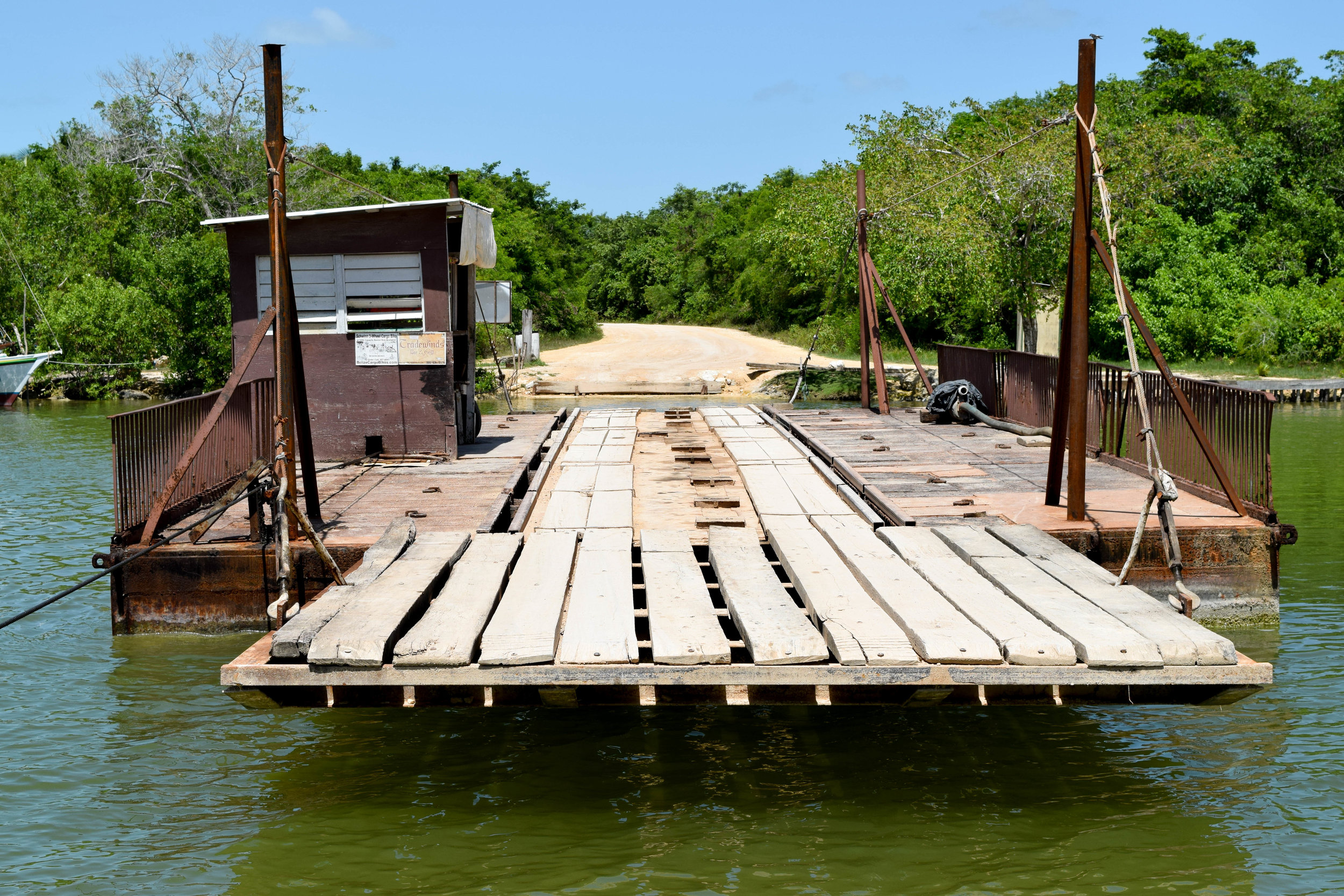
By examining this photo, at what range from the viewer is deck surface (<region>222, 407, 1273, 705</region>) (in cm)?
523

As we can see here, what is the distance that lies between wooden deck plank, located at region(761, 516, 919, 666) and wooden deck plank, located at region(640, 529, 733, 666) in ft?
1.73

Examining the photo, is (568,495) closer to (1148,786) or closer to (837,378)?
(1148,786)

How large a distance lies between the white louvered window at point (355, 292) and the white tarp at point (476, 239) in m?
0.61

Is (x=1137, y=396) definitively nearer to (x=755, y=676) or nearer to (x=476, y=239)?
(x=755, y=676)

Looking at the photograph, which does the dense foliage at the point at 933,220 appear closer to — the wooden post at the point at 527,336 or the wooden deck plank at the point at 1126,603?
the wooden post at the point at 527,336

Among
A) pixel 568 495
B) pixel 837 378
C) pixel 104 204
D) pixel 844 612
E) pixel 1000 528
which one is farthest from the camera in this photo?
pixel 104 204

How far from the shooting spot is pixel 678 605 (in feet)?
20.0

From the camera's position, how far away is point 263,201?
43219 mm

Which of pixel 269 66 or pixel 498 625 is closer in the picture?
pixel 498 625

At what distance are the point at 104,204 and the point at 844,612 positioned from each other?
47655 mm

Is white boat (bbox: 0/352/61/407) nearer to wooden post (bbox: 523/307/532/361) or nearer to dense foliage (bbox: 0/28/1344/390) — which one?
dense foliage (bbox: 0/28/1344/390)

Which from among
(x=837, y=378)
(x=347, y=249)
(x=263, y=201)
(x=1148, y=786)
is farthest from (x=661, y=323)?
(x=1148, y=786)

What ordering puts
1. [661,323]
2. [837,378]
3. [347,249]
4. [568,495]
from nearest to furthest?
[568,495]
[347,249]
[837,378]
[661,323]

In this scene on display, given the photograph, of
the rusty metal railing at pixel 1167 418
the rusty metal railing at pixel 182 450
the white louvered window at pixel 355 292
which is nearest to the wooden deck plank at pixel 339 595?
the rusty metal railing at pixel 182 450
